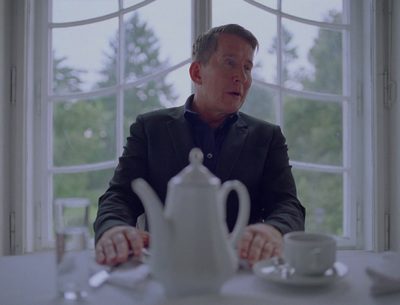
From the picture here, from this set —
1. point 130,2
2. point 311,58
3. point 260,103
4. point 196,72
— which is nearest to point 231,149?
point 196,72

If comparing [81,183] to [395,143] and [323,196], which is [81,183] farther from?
[395,143]

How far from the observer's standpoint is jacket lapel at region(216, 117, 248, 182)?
58.4 inches

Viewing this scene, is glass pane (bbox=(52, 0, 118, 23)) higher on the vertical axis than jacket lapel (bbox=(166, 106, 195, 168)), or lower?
higher

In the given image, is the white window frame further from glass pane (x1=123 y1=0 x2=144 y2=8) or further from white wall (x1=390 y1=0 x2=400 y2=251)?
glass pane (x1=123 y1=0 x2=144 y2=8)

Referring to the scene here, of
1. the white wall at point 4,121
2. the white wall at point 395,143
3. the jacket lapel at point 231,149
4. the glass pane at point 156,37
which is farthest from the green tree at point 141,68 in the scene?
the white wall at point 395,143

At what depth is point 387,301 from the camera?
0.67m

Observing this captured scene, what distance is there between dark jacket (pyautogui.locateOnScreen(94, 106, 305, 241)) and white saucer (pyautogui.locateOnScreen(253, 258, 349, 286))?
53 centimetres

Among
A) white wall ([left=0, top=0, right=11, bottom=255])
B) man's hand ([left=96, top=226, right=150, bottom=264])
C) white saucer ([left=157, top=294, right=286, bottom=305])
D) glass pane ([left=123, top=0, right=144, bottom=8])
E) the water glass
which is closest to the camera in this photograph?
white saucer ([left=157, top=294, right=286, bottom=305])

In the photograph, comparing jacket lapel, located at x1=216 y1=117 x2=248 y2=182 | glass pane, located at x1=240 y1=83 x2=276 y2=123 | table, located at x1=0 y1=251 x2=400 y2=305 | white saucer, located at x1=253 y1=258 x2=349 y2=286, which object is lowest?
table, located at x1=0 y1=251 x2=400 y2=305

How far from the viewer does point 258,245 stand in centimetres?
90

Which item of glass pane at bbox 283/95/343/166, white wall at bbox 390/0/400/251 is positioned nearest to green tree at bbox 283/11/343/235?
glass pane at bbox 283/95/343/166

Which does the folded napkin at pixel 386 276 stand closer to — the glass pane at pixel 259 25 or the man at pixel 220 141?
the man at pixel 220 141

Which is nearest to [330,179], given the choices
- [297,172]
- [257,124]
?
[297,172]

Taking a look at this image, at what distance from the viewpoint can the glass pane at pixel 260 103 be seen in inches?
83.0
